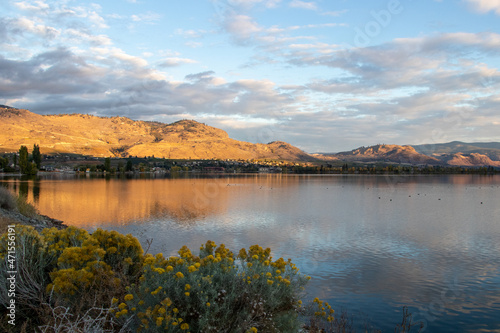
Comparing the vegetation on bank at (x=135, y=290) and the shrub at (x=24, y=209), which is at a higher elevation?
the vegetation on bank at (x=135, y=290)

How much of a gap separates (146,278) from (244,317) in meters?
1.94

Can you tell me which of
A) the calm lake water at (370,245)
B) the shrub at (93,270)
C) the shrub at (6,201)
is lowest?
the calm lake water at (370,245)

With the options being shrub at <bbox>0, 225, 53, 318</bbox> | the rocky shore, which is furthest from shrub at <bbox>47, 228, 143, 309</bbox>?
the rocky shore

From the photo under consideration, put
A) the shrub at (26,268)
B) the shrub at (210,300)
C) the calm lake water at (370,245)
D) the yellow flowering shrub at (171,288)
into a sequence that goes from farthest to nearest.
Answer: the calm lake water at (370,245)
the shrub at (26,268)
the yellow flowering shrub at (171,288)
the shrub at (210,300)

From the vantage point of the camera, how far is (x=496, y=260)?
65.8 ft

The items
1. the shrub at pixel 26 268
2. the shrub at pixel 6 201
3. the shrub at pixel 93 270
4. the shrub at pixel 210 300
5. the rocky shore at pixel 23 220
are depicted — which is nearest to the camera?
the shrub at pixel 210 300

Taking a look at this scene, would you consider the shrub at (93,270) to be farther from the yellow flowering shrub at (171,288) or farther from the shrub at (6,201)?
the shrub at (6,201)

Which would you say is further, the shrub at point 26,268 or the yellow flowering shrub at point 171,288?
the shrub at point 26,268

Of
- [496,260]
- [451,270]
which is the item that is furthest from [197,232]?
[496,260]

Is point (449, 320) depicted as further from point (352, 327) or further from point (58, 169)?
point (58, 169)

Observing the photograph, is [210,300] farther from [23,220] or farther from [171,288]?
[23,220]

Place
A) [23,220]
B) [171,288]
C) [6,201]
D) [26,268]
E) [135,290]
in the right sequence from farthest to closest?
[6,201] < [23,220] < [26,268] < [135,290] < [171,288]

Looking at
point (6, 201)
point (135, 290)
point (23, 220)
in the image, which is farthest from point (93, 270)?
point (6, 201)

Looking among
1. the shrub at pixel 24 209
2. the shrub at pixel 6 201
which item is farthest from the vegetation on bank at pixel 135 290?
the shrub at pixel 6 201
